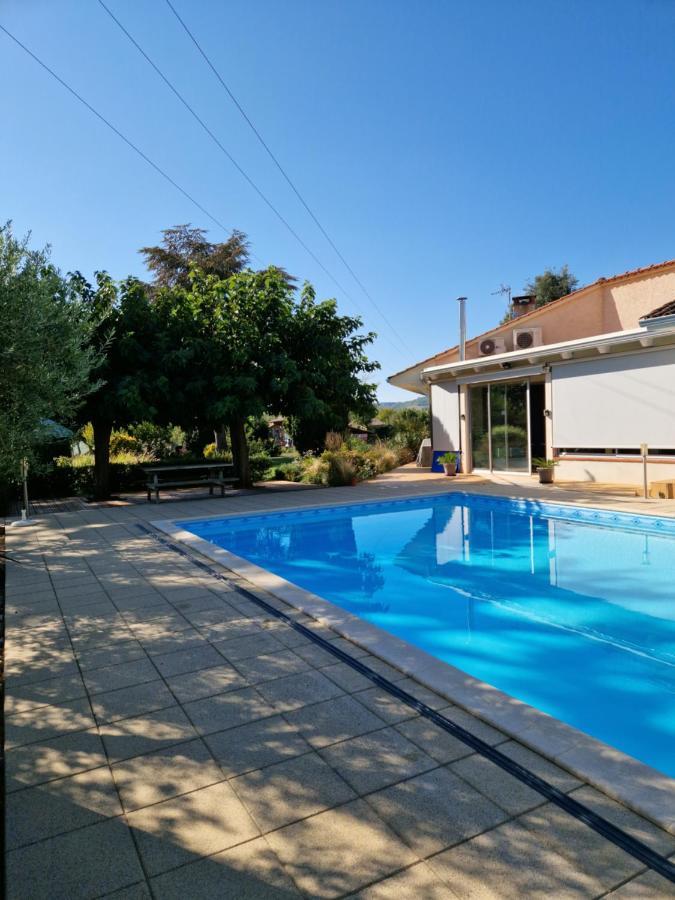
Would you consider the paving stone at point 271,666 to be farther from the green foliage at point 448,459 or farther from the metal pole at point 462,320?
the metal pole at point 462,320

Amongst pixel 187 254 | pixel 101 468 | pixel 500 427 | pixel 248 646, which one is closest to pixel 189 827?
pixel 248 646

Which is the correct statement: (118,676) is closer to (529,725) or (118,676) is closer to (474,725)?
(474,725)

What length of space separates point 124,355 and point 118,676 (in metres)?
10.2

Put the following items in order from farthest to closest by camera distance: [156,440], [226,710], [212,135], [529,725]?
[156,440], [212,135], [226,710], [529,725]

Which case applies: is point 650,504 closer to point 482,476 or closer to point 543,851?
point 482,476

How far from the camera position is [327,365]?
1417 centimetres

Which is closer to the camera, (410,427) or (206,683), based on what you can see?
(206,683)

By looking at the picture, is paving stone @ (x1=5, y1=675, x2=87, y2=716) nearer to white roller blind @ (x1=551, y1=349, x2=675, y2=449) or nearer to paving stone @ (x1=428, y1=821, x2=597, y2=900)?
paving stone @ (x1=428, y1=821, x2=597, y2=900)

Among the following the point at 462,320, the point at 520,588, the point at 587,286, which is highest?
the point at 587,286

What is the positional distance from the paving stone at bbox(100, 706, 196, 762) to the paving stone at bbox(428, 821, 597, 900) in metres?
1.54

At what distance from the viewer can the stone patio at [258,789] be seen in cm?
190

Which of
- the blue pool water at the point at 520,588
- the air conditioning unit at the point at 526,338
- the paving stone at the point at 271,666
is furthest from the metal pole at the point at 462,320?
the paving stone at the point at 271,666

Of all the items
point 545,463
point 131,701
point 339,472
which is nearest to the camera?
point 131,701

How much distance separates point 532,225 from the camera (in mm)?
20219
